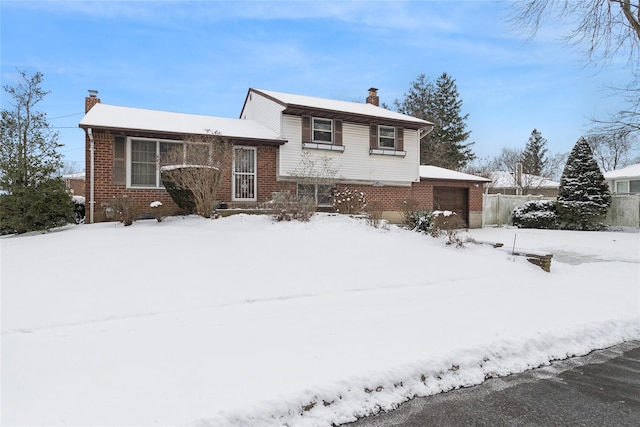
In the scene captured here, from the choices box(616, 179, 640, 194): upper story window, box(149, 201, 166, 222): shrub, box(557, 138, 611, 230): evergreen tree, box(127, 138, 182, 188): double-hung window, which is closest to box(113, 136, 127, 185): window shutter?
box(127, 138, 182, 188): double-hung window

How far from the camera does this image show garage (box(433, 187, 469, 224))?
1911 centimetres

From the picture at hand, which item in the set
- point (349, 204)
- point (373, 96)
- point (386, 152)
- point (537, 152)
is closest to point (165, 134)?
point (349, 204)

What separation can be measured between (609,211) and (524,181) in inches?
728

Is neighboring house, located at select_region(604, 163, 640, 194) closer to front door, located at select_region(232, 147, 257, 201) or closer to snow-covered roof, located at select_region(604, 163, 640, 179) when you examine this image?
snow-covered roof, located at select_region(604, 163, 640, 179)

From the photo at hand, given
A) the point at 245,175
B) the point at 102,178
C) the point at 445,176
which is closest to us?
the point at 102,178

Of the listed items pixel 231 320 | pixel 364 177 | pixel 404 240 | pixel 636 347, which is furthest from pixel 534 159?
pixel 231 320

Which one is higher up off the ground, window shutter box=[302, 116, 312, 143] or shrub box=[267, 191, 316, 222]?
window shutter box=[302, 116, 312, 143]

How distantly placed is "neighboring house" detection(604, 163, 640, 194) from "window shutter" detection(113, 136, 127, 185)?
2939 cm

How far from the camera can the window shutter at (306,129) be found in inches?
586

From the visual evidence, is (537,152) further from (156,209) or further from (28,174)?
(28,174)

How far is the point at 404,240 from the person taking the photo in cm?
935

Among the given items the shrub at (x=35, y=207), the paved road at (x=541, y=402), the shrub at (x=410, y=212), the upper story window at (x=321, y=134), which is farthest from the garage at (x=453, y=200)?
the shrub at (x=35, y=207)

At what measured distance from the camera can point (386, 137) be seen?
1678cm

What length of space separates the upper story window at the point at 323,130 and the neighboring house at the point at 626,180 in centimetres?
2176
